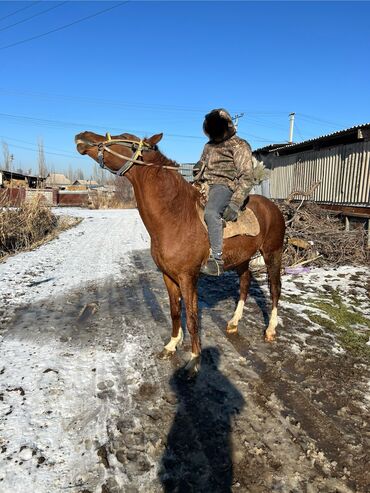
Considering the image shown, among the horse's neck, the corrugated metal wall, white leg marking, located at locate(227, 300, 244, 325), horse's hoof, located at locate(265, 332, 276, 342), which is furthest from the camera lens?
the corrugated metal wall

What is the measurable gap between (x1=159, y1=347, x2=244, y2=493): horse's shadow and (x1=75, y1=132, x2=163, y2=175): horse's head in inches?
100

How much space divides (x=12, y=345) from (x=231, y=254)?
3295 millimetres

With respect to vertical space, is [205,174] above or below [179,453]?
above

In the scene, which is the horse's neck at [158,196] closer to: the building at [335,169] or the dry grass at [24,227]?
the building at [335,169]

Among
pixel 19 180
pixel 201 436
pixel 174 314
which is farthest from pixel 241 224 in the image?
pixel 19 180

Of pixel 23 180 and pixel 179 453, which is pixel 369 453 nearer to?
pixel 179 453

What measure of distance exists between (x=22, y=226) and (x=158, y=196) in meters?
11.3

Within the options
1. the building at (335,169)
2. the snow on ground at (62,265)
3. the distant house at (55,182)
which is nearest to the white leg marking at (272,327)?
the snow on ground at (62,265)

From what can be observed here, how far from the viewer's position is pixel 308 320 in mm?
5676

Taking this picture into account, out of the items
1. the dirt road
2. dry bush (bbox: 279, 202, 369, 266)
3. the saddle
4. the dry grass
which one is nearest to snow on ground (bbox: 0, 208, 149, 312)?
the dry grass

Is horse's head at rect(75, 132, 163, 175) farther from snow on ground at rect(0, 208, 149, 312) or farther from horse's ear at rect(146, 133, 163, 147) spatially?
snow on ground at rect(0, 208, 149, 312)

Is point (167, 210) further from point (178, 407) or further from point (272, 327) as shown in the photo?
point (272, 327)

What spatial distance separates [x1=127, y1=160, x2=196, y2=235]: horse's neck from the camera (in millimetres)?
3857

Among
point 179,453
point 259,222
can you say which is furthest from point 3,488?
point 259,222
